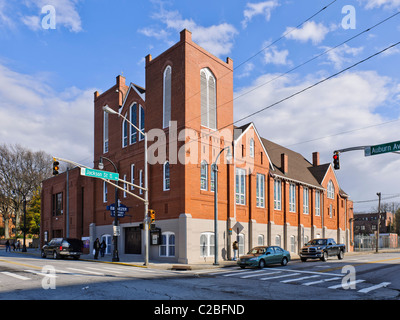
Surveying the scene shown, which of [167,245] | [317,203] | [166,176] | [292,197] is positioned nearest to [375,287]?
[167,245]

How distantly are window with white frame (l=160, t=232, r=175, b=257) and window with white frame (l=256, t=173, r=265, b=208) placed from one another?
34.6 feet

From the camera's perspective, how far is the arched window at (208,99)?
1221 inches

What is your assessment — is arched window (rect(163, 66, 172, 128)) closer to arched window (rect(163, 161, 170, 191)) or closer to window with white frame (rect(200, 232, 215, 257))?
arched window (rect(163, 161, 170, 191))

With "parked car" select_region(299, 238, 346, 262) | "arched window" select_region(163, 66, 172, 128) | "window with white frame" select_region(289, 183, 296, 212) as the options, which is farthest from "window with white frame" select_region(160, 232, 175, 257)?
"window with white frame" select_region(289, 183, 296, 212)

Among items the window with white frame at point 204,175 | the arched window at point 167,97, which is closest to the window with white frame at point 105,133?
the arched window at point 167,97

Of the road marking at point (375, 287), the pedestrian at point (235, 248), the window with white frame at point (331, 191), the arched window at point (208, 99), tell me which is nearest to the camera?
the road marking at point (375, 287)

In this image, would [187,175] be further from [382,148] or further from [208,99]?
[382,148]

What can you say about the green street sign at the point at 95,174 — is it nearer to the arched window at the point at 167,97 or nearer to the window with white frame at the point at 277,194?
the arched window at the point at 167,97

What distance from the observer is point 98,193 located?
38.9 meters

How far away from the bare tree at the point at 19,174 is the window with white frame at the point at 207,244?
4035cm

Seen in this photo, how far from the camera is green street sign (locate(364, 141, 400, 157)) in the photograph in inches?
699

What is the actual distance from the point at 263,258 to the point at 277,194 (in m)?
17.3
